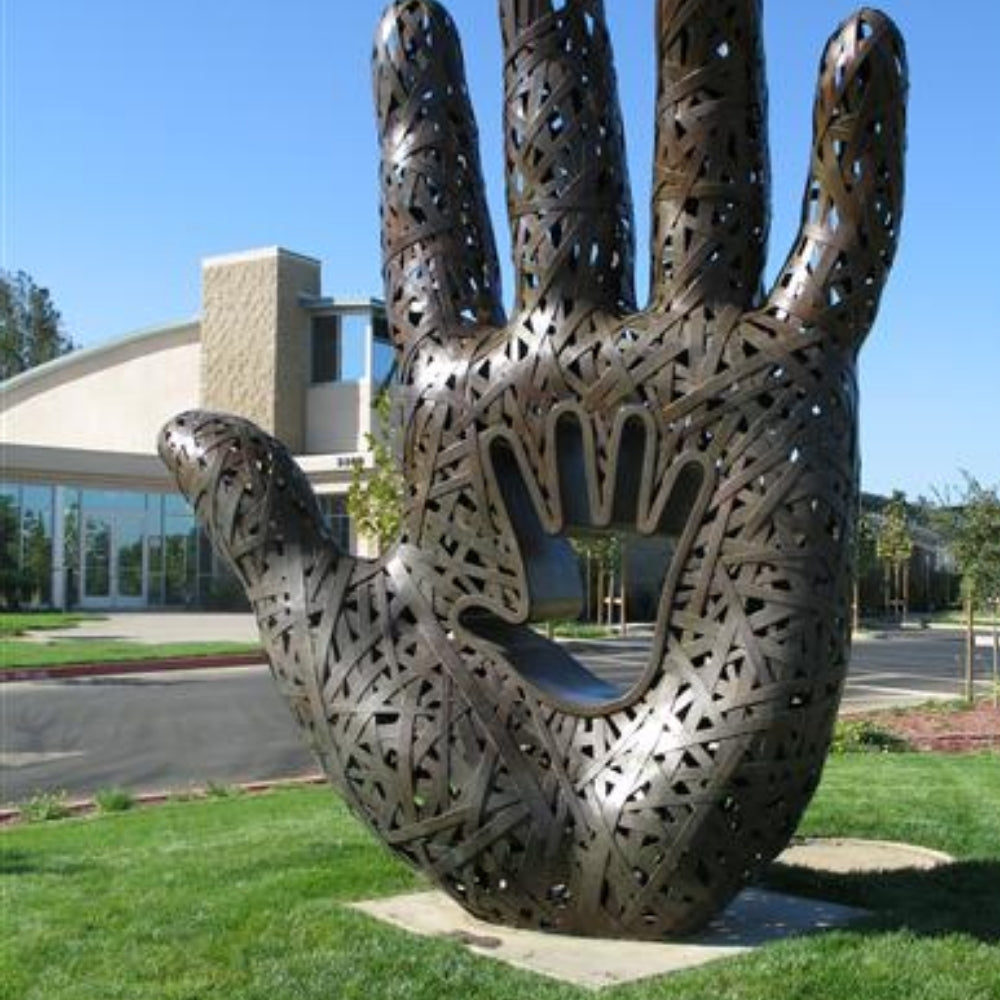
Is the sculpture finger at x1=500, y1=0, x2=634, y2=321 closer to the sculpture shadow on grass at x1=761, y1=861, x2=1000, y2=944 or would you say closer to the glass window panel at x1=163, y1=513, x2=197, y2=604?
the sculpture shadow on grass at x1=761, y1=861, x2=1000, y2=944

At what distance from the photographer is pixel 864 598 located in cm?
5312

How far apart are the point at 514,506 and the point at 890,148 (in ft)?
7.36

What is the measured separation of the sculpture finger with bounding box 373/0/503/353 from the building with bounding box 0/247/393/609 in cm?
3280

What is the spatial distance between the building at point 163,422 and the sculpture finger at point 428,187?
108ft

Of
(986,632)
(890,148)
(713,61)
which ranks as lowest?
(986,632)

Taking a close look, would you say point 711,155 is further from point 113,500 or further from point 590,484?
point 113,500

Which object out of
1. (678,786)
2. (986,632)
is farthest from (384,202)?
(986,632)

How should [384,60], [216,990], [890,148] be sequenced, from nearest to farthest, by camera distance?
[216,990], [890,148], [384,60]

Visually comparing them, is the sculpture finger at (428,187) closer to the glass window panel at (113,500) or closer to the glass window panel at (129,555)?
the glass window panel at (113,500)

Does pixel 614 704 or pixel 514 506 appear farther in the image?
pixel 514 506

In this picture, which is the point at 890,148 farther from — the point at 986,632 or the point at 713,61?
the point at 986,632

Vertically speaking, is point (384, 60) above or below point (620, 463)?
above

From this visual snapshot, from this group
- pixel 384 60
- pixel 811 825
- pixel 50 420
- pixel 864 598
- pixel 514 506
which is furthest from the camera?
pixel 864 598

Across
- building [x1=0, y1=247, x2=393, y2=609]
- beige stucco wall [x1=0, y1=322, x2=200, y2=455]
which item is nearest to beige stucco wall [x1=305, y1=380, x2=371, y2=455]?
building [x1=0, y1=247, x2=393, y2=609]
